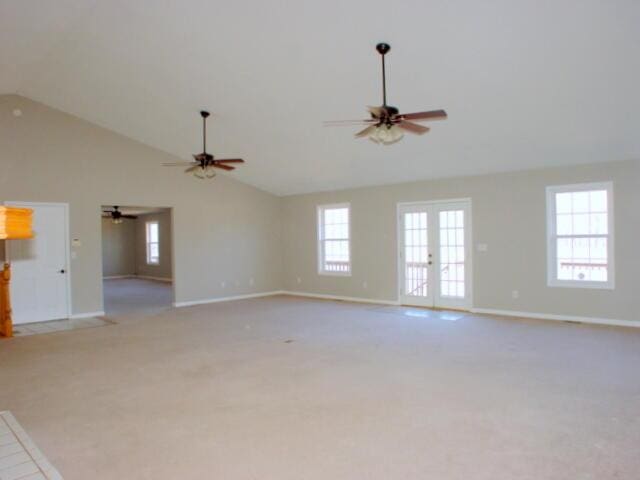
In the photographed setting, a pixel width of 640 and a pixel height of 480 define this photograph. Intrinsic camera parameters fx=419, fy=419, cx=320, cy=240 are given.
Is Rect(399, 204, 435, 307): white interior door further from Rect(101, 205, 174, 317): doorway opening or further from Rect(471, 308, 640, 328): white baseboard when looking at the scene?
Rect(101, 205, 174, 317): doorway opening

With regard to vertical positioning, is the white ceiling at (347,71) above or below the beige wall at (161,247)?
above

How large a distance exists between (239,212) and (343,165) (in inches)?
120

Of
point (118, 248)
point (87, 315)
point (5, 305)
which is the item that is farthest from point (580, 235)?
point (118, 248)

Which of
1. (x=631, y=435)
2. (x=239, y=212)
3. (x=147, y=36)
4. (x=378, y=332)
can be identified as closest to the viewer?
(x=631, y=435)

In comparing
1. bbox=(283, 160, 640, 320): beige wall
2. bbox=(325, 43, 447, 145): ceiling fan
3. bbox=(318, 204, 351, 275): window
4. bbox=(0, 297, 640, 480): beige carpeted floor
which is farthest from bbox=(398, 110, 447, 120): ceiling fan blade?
bbox=(318, 204, 351, 275): window

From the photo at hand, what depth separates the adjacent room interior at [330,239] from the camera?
2.96 metres

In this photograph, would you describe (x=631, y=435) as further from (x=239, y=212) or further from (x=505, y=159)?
(x=239, y=212)

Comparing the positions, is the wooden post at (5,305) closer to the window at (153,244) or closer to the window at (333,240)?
the window at (333,240)

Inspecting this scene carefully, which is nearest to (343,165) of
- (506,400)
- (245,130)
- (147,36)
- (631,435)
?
(245,130)

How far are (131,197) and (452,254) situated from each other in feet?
20.2

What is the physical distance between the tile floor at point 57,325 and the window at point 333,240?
4631 mm

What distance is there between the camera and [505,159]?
663 centimetres

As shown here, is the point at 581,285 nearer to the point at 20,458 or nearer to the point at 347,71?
the point at 347,71

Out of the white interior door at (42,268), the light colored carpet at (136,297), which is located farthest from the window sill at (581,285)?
the white interior door at (42,268)
